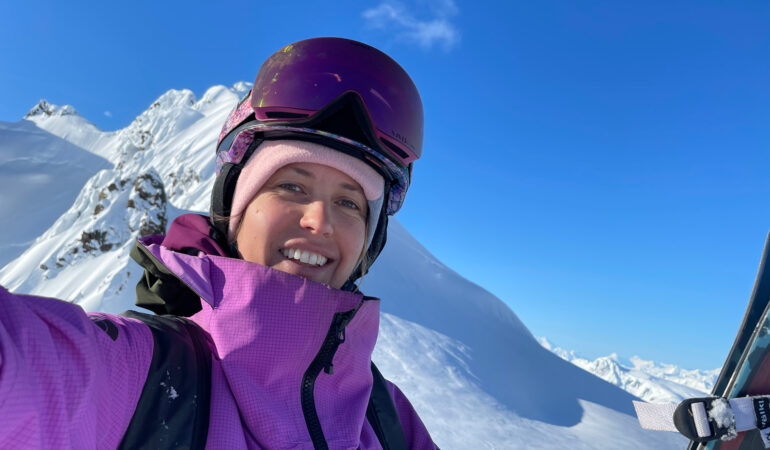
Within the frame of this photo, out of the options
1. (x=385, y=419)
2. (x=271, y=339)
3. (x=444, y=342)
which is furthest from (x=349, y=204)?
(x=444, y=342)

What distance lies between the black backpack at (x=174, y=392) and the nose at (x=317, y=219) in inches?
20.4

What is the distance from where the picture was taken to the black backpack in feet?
3.26

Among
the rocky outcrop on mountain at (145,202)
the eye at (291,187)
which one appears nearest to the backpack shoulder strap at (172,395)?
the eye at (291,187)

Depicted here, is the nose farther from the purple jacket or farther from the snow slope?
the snow slope

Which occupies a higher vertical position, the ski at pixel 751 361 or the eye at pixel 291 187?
the eye at pixel 291 187

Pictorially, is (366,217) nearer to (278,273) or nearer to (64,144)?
(278,273)

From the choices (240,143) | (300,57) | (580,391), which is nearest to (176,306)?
(240,143)

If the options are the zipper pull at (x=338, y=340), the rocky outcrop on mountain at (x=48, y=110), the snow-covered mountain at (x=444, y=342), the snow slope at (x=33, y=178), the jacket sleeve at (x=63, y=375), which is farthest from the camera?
the rocky outcrop on mountain at (x=48, y=110)

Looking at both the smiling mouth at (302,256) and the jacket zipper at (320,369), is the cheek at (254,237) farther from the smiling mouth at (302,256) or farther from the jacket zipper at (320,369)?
the jacket zipper at (320,369)

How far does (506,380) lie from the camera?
1017 cm

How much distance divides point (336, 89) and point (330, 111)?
154mm

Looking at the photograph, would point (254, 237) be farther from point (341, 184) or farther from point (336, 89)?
point (336, 89)

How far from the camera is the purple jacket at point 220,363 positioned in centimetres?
69

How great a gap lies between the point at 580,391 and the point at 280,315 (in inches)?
467
